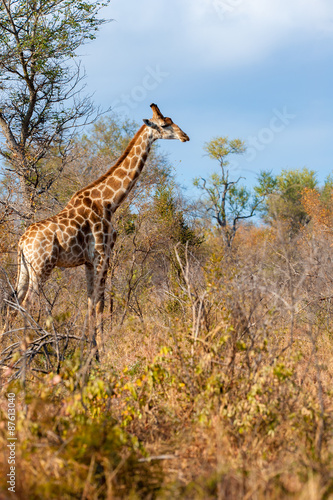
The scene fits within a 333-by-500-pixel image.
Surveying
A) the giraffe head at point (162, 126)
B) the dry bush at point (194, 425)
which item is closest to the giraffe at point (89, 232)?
the giraffe head at point (162, 126)

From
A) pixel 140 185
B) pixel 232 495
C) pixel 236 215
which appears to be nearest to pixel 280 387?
pixel 232 495

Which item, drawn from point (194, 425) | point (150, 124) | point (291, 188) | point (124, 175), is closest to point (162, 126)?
point (150, 124)

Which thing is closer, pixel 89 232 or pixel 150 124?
pixel 89 232

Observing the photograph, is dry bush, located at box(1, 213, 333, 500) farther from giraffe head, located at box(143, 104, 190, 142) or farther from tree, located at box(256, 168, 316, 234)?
tree, located at box(256, 168, 316, 234)

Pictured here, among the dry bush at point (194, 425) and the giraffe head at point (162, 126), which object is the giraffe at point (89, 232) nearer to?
the giraffe head at point (162, 126)

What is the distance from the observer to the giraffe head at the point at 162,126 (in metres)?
7.38

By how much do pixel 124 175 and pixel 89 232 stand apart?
3.56 ft

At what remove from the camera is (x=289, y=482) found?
2875mm

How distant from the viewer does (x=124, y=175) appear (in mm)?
7562

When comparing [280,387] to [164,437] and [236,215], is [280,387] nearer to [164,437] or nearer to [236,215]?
[164,437]

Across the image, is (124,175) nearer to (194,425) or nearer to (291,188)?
(194,425)

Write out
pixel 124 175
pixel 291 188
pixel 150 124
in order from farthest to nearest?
pixel 291 188, pixel 124 175, pixel 150 124

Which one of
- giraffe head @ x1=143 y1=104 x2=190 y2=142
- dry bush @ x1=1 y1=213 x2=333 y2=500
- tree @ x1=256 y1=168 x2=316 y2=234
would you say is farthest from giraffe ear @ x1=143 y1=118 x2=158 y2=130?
tree @ x1=256 y1=168 x2=316 y2=234

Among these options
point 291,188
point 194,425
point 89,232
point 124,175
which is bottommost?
point 194,425
